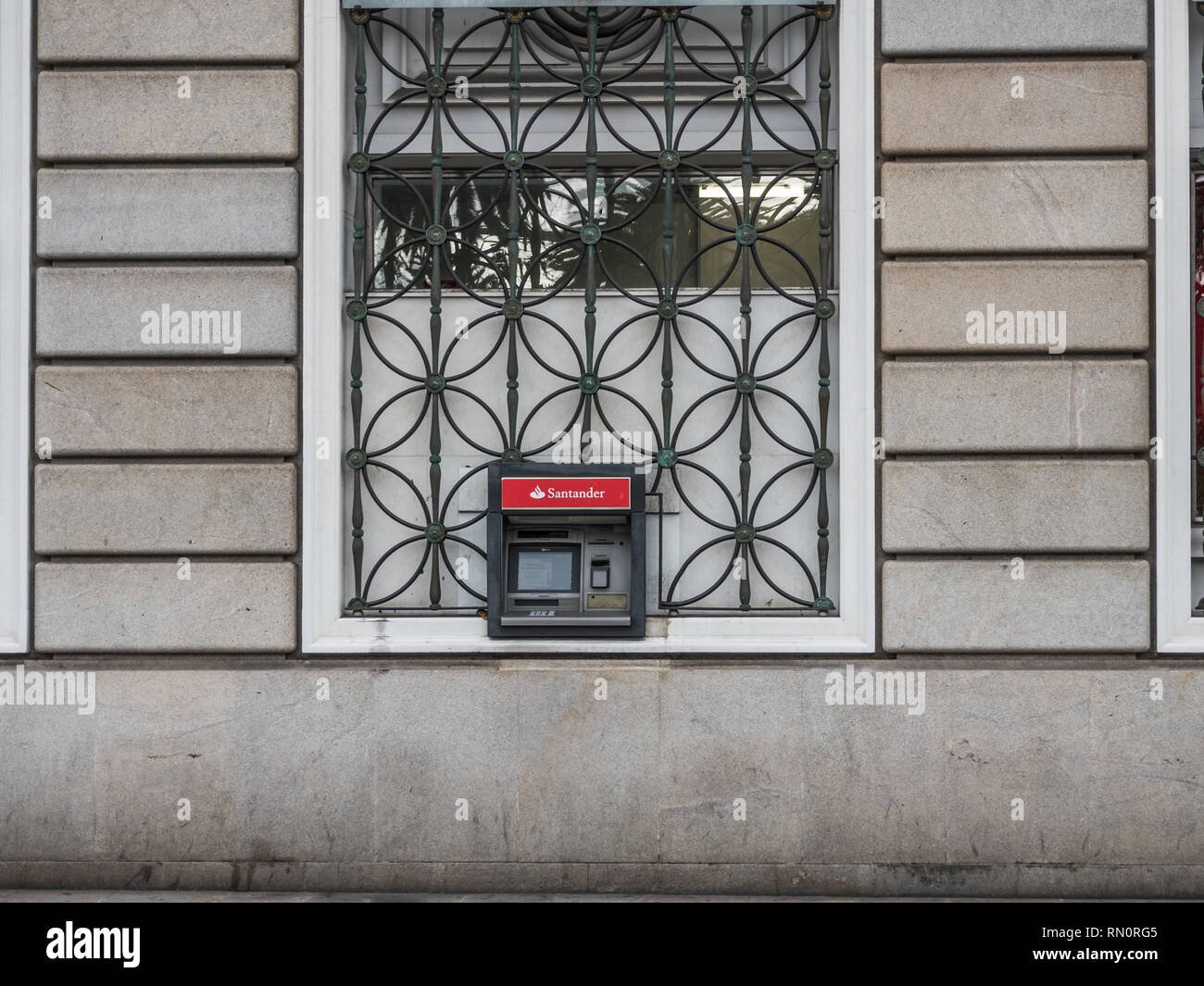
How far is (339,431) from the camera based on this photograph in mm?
5918

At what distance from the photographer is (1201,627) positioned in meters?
5.73

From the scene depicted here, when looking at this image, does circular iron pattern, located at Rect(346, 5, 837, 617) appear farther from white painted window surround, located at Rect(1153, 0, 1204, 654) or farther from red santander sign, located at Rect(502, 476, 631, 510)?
white painted window surround, located at Rect(1153, 0, 1204, 654)

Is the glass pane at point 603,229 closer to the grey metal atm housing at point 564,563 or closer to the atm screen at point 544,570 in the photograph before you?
the grey metal atm housing at point 564,563

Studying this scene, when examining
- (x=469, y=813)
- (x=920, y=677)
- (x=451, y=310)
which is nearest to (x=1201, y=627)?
(x=920, y=677)

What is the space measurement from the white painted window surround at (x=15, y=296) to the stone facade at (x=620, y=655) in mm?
99

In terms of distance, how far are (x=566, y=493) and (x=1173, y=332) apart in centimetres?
338

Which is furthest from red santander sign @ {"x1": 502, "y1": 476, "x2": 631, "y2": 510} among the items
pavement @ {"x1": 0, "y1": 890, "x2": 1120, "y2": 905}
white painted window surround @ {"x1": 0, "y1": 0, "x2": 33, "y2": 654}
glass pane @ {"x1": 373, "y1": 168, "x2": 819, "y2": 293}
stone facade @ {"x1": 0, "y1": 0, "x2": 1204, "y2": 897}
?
white painted window surround @ {"x1": 0, "y1": 0, "x2": 33, "y2": 654}

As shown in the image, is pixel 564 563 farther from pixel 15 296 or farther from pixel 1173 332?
pixel 1173 332

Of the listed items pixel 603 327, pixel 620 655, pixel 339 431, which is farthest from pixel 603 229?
pixel 620 655

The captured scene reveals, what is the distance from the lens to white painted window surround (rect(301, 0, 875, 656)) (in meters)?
5.78

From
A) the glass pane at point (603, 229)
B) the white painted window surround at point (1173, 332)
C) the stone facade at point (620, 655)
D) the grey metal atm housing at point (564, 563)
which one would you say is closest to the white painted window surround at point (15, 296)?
the stone facade at point (620, 655)

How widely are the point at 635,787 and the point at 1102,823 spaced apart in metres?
2.48

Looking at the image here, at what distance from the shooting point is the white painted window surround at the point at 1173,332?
18.7 ft

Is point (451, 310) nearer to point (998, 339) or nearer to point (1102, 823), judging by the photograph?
point (998, 339)
